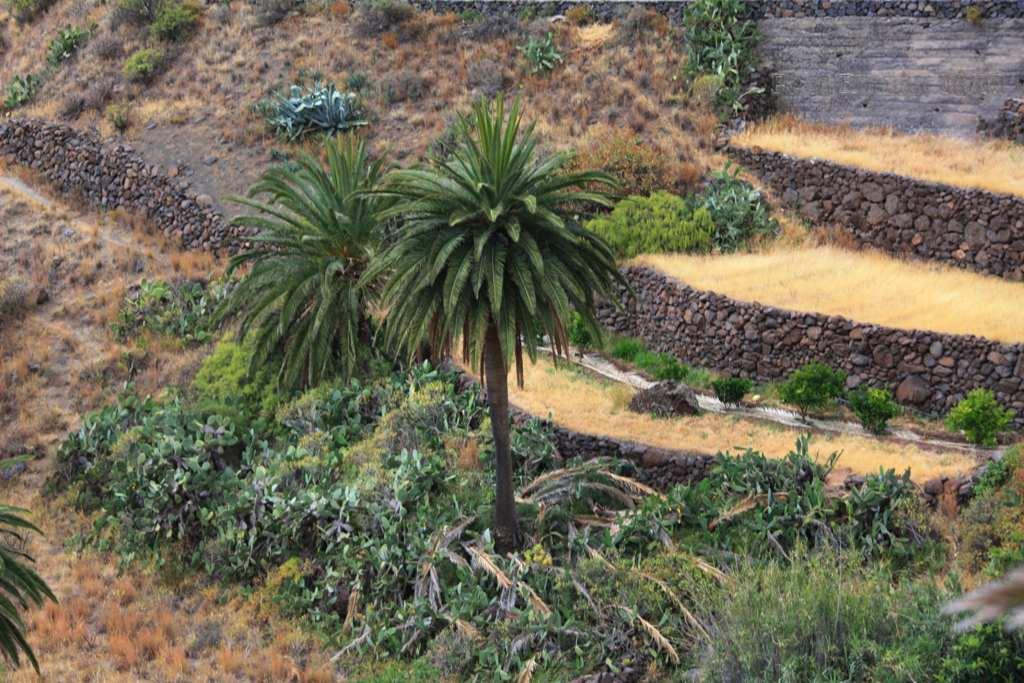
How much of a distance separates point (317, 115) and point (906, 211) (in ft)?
51.1

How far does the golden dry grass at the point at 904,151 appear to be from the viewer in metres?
27.4

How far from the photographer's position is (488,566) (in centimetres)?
1944

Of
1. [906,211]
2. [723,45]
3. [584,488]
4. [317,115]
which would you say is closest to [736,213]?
[906,211]

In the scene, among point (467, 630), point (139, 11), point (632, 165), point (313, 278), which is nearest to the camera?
point (467, 630)

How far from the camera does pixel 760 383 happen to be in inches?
966

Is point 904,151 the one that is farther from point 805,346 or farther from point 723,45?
point 805,346

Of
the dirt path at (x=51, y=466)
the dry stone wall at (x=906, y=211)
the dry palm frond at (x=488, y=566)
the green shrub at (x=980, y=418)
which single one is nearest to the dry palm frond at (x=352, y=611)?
the dirt path at (x=51, y=466)

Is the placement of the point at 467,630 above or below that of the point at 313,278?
below

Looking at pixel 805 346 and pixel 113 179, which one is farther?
pixel 113 179

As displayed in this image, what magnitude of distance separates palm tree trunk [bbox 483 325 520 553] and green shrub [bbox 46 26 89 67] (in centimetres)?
2722

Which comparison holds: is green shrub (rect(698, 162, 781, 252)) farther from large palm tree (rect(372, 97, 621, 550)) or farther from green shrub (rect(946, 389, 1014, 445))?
large palm tree (rect(372, 97, 621, 550))

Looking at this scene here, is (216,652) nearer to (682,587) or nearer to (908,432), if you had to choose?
(682,587)

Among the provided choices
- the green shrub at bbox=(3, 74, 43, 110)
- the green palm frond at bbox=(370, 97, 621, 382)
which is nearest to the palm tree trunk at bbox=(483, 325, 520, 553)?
the green palm frond at bbox=(370, 97, 621, 382)

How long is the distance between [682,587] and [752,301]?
8402 mm
